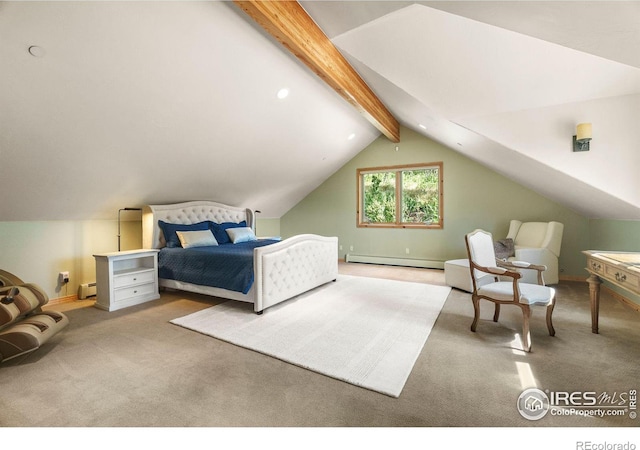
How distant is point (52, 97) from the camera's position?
7.76ft

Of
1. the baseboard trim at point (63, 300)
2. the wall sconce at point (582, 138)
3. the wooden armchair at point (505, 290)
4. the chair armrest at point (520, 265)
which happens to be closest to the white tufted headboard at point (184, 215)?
the baseboard trim at point (63, 300)

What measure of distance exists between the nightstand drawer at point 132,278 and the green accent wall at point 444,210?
4104 mm

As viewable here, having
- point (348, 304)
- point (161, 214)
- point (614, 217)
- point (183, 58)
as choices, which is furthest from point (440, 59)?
point (161, 214)

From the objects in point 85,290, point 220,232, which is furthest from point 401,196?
point 85,290

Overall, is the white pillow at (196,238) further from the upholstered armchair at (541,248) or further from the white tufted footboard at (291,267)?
the upholstered armchair at (541,248)

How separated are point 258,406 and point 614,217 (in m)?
4.69

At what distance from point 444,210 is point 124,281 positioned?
18.1ft

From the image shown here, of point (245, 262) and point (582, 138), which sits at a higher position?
point (582, 138)

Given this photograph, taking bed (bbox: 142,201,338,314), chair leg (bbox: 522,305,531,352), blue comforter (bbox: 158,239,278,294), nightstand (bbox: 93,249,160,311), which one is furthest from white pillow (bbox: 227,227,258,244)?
chair leg (bbox: 522,305,531,352)

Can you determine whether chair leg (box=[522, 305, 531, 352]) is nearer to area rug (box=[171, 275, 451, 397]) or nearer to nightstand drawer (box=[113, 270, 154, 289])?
area rug (box=[171, 275, 451, 397])

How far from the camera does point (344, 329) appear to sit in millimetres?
2750

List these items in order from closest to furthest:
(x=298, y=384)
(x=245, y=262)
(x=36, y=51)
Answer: (x=298, y=384)
(x=36, y=51)
(x=245, y=262)

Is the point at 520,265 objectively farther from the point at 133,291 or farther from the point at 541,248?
the point at 133,291
